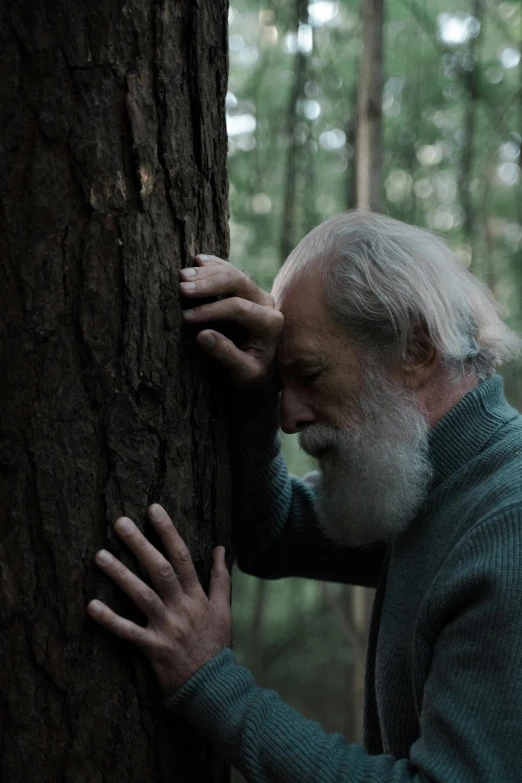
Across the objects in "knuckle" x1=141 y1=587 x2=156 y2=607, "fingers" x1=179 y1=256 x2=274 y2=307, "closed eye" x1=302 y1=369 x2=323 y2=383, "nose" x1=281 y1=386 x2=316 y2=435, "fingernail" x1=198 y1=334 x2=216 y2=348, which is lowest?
"knuckle" x1=141 y1=587 x2=156 y2=607

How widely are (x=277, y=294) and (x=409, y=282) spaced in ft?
1.32

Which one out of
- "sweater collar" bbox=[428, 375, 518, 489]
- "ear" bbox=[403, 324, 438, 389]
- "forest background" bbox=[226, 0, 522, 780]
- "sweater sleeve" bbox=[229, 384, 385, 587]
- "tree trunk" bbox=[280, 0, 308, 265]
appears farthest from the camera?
"forest background" bbox=[226, 0, 522, 780]

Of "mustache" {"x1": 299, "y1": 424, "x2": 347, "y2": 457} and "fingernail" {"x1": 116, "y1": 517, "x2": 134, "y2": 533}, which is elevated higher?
"fingernail" {"x1": 116, "y1": 517, "x2": 134, "y2": 533}

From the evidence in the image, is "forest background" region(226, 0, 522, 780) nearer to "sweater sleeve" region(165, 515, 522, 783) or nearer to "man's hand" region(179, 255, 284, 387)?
"man's hand" region(179, 255, 284, 387)

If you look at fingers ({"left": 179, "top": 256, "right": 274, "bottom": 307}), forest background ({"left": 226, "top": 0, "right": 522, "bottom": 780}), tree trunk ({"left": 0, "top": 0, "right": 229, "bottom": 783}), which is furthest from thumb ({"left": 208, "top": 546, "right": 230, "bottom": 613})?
forest background ({"left": 226, "top": 0, "right": 522, "bottom": 780})

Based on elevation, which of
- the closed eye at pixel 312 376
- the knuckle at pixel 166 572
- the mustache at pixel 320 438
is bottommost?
the knuckle at pixel 166 572

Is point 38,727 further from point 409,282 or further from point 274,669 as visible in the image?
point 274,669

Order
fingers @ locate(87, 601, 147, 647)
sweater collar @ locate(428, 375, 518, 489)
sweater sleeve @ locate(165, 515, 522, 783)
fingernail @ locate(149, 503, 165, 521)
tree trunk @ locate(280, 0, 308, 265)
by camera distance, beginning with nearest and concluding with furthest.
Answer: sweater sleeve @ locate(165, 515, 522, 783), fingers @ locate(87, 601, 147, 647), fingernail @ locate(149, 503, 165, 521), sweater collar @ locate(428, 375, 518, 489), tree trunk @ locate(280, 0, 308, 265)

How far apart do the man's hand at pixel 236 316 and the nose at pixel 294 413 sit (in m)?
0.09

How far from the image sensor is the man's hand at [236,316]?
6.11 ft

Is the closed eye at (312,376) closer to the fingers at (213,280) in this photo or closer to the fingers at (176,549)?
the fingers at (213,280)

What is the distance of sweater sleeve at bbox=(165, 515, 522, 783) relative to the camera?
5.14ft

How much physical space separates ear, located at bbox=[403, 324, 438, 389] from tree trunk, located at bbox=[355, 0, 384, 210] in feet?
10.8

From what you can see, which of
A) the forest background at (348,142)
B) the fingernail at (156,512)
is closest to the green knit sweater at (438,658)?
the fingernail at (156,512)
